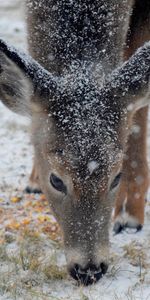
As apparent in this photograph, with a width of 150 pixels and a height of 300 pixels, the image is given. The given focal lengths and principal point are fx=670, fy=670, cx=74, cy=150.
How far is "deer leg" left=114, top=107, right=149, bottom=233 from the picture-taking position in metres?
6.83

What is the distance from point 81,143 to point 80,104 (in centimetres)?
32

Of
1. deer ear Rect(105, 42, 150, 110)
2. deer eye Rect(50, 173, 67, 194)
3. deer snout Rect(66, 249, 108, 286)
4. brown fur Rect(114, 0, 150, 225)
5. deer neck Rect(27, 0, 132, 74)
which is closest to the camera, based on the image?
deer snout Rect(66, 249, 108, 286)

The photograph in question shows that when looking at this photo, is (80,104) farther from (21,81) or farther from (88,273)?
(88,273)

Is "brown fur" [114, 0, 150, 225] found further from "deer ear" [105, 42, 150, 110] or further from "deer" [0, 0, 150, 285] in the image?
"deer ear" [105, 42, 150, 110]

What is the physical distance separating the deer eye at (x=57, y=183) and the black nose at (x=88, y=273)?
60cm

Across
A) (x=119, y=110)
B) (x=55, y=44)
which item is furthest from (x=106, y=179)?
(x=55, y=44)

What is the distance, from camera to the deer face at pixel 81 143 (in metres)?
4.95

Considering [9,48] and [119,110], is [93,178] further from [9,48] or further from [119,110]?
[9,48]

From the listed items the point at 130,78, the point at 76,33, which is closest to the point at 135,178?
the point at 130,78

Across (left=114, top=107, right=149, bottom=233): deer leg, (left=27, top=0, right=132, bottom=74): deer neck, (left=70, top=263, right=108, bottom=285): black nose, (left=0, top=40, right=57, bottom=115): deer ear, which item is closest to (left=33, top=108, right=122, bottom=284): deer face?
(left=70, top=263, right=108, bottom=285): black nose

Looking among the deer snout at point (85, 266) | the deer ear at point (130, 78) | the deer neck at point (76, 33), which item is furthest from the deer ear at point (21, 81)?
the deer snout at point (85, 266)

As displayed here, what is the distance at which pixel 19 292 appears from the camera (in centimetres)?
519

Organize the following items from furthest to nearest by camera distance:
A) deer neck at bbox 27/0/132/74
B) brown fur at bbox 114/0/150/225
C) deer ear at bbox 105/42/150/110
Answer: brown fur at bbox 114/0/150/225 < deer neck at bbox 27/0/132/74 < deer ear at bbox 105/42/150/110

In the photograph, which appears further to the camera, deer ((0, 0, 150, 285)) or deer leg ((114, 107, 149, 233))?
deer leg ((114, 107, 149, 233))
